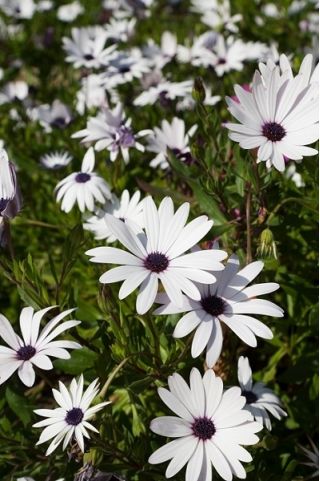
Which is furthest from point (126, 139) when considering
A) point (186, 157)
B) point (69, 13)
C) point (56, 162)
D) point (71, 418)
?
point (69, 13)

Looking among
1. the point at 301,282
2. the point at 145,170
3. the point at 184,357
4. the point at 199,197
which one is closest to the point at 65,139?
the point at 145,170

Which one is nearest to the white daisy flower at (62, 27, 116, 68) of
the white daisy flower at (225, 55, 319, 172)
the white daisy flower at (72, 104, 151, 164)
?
the white daisy flower at (72, 104, 151, 164)

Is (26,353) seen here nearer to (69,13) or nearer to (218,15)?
(218,15)

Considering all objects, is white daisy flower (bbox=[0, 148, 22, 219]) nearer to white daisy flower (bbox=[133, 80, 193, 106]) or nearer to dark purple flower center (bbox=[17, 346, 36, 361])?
dark purple flower center (bbox=[17, 346, 36, 361])

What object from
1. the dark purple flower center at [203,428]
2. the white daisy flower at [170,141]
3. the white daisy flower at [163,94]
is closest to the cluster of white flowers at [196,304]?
the dark purple flower center at [203,428]

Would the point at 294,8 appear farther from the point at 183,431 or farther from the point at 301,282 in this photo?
the point at 183,431

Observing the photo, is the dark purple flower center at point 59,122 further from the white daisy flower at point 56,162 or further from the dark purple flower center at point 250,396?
the dark purple flower center at point 250,396
